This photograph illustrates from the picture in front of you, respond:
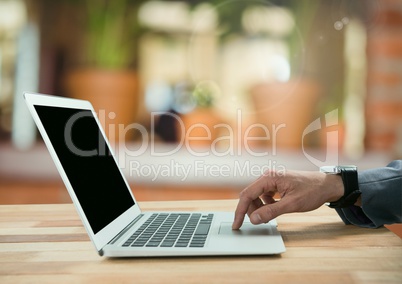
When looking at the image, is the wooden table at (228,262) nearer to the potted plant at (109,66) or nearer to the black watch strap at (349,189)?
the black watch strap at (349,189)

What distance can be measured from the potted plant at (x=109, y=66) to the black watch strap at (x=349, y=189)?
5.60ft

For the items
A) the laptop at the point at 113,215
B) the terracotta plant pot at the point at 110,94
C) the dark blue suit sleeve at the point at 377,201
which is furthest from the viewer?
the terracotta plant pot at the point at 110,94

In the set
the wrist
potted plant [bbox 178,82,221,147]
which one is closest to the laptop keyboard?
the wrist

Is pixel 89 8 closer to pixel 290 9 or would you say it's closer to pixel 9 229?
pixel 290 9

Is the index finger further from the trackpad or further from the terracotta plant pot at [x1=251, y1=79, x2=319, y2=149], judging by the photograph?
the terracotta plant pot at [x1=251, y1=79, x2=319, y2=149]

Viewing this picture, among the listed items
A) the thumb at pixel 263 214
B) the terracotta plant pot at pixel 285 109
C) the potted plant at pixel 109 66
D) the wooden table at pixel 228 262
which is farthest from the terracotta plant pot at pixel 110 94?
the thumb at pixel 263 214

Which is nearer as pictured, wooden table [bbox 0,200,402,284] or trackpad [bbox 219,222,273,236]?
wooden table [bbox 0,200,402,284]

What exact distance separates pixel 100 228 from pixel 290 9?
7.08 feet

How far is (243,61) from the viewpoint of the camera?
2.79 m

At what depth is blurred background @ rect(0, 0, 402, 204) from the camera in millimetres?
2676

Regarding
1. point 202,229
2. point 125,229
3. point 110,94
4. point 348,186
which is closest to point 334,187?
point 348,186

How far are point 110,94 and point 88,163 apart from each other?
5.44 feet

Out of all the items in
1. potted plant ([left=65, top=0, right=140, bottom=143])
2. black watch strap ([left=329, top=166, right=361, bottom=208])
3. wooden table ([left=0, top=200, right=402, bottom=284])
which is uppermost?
potted plant ([left=65, top=0, right=140, bottom=143])

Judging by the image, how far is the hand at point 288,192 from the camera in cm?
99
